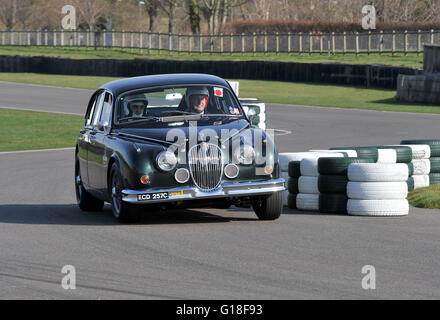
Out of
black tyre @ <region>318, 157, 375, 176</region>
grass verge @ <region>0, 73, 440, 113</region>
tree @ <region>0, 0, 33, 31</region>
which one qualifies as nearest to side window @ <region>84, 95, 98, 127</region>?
black tyre @ <region>318, 157, 375, 176</region>

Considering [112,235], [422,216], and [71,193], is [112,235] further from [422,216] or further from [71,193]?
[71,193]

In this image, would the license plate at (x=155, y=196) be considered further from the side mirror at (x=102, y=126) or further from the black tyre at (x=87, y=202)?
the black tyre at (x=87, y=202)

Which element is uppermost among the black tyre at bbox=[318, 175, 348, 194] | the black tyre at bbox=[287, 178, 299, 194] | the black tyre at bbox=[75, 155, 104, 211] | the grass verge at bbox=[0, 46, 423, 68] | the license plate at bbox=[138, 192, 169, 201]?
the license plate at bbox=[138, 192, 169, 201]

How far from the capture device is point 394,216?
1076 cm

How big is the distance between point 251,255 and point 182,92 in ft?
11.8

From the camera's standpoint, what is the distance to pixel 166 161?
988cm

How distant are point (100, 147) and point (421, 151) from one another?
4.23 meters

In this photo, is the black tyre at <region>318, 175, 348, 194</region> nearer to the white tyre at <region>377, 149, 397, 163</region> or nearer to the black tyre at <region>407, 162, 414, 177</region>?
the white tyre at <region>377, 149, 397, 163</region>

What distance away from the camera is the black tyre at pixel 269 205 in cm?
1026

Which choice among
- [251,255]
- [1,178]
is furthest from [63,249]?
[1,178]

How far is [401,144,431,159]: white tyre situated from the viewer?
12.7m

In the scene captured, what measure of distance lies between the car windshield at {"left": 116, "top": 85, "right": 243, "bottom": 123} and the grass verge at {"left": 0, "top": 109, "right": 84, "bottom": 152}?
39.8 ft

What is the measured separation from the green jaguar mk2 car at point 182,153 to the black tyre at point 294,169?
908 mm
